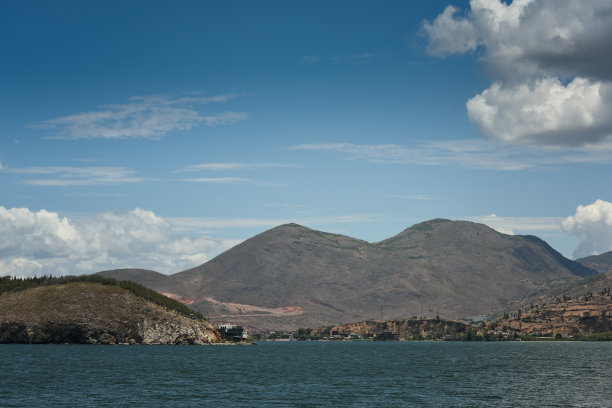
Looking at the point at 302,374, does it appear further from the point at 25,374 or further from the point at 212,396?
the point at 25,374

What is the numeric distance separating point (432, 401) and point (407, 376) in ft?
158

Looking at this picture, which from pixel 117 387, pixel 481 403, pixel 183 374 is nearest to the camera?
pixel 481 403

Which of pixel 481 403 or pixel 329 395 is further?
pixel 329 395

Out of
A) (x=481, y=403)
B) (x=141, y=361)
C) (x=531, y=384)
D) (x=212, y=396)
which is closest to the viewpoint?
(x=481, y=403)

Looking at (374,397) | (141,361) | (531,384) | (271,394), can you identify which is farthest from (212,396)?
(141,361)

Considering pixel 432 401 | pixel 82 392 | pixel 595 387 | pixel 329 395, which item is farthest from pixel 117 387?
pixel 595 387

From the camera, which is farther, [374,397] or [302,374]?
[302,374]

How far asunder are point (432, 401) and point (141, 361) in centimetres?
11075

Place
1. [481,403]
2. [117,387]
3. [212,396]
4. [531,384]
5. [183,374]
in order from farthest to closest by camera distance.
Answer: [183,374]
[531,384]
[117,387]
[212,396]
[481,403]

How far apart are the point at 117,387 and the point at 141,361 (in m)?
72.5

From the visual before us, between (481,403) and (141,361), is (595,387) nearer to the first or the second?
(481,403)

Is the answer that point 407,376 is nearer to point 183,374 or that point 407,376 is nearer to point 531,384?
point 531,384

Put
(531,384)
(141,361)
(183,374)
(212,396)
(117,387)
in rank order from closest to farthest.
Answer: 1. (212,396)
2. (117,387)
3. (531,384)
4. (183,374)
5. (141,361)

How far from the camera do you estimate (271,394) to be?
114m
